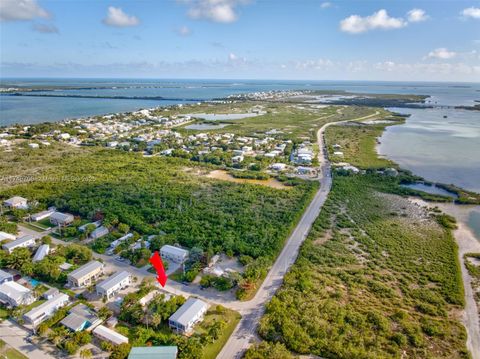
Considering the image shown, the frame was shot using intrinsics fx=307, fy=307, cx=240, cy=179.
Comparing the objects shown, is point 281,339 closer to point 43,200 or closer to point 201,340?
point 201,340

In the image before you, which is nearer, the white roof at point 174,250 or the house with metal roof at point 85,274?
the house with metal roof at point 85,274

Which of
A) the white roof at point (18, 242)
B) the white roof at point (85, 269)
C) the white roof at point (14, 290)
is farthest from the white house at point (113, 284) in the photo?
the white roof at point (18, 242)

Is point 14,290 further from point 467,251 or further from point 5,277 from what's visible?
point 467,251

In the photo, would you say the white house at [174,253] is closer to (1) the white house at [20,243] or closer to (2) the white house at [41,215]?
(1) the white house at [20,243]

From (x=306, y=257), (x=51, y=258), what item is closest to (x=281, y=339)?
(x=306, y=257)

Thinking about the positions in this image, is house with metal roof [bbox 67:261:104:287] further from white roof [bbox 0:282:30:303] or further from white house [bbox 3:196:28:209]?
white house [bbox 3:196:28:209]

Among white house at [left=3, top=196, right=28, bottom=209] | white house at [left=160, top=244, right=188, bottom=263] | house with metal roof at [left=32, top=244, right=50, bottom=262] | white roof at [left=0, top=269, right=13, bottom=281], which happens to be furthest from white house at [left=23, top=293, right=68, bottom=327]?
white house at [left=3, top=196, right=28, bottom=209]

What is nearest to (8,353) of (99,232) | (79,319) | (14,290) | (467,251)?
(79,319)
